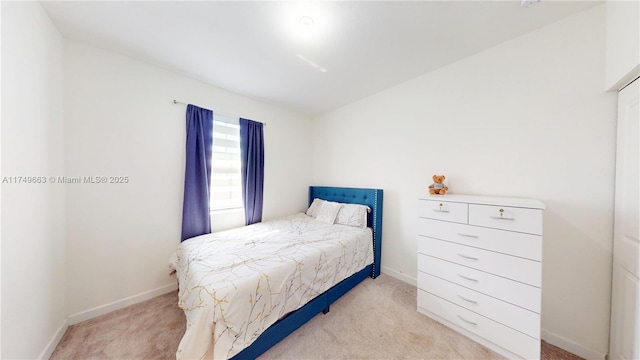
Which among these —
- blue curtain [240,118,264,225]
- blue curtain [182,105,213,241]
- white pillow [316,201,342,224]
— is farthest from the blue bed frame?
blue curtain [182,105,213,241]

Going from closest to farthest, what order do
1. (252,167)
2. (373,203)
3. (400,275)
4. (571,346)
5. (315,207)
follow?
(571,346) < (400,275) < (373,203) < (252,167) < (315,207)

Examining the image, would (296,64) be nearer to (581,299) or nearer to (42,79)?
(42,79)

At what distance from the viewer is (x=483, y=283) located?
1459 millimetres

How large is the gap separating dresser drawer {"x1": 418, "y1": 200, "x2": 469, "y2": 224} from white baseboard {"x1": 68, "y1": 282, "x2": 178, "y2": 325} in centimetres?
286

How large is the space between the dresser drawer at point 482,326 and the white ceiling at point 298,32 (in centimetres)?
230

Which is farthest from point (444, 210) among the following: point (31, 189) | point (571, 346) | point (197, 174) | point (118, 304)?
point (118, 304)

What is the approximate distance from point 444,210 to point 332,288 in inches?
50.2

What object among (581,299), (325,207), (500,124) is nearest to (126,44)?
(325,207)

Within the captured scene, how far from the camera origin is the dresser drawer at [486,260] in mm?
1275

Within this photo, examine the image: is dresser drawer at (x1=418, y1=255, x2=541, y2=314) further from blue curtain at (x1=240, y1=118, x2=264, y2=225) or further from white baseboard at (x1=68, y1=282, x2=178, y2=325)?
white baseboard at (x1=68, y1=282, x2=178, y2=325)

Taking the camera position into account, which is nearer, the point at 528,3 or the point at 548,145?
the point at 528,3

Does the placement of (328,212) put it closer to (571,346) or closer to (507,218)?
(507,218)

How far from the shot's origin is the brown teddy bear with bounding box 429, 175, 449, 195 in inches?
77.6

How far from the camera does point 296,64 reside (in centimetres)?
201
